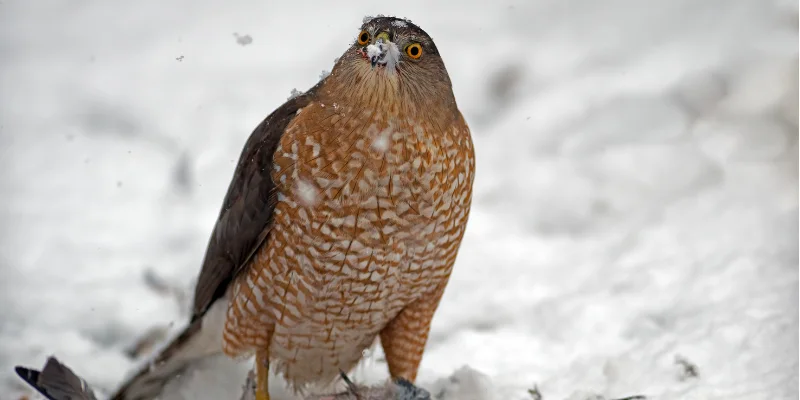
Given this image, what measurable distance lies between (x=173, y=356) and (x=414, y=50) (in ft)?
6.87

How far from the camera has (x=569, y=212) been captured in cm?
578

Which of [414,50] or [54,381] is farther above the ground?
[414,50]

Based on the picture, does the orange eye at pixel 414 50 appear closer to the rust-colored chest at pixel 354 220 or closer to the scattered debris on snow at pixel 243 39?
the rust-colored chest at pixel 354 220

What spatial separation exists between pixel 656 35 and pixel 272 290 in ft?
14.0

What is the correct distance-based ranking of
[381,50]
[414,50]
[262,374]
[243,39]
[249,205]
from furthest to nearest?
[243,39], [262,374], [249,205], [414,50], [381,50]

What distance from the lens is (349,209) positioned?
10.6ft

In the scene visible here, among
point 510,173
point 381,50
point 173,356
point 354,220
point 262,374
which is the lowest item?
point 262,374

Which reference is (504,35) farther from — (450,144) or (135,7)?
(450,144)

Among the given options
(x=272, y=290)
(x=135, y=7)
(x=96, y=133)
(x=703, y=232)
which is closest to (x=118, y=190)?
(x=96, y=133)

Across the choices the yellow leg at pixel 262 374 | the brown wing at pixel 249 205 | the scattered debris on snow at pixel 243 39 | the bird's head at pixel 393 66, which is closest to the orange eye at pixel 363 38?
the bird's head at pixel 393 66

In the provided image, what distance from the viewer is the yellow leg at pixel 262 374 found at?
382 cm

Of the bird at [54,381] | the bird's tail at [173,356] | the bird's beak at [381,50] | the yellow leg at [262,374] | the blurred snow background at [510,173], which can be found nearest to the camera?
the bird's beak at [381,50]

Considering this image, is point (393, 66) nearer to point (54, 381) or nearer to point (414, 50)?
point (414, 50)

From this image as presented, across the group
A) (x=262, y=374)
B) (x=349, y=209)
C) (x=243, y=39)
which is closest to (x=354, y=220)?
(x=349, y=209)
